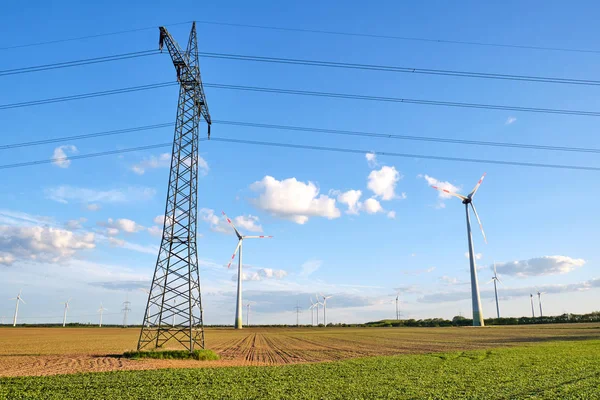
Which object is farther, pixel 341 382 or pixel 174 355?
pixel 174 355

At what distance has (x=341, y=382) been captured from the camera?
22.7 metres

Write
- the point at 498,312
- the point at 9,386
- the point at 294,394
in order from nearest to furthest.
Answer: the point at 294,394, the point at 9,386, the point at 498,312

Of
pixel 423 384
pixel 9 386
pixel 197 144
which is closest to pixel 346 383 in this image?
pixel 423 384

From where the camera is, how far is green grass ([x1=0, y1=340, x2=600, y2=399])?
1906 cm

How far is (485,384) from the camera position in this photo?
72.5ft

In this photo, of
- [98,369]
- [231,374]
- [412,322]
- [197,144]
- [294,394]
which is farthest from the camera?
[412,322]

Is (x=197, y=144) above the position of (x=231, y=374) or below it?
above

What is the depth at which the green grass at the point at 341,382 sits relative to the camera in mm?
19062

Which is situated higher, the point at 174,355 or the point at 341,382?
the point at 174,355

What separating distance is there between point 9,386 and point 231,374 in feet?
36.0

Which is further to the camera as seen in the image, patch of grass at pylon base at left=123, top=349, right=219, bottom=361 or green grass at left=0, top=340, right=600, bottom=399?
patch of grass at pylon base at left=123, top=349, right=219, bottom=361

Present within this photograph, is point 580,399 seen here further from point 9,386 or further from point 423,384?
point 9,386

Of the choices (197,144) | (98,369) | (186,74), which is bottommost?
(98,369)

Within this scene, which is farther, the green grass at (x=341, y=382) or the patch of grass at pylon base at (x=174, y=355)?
the patch of grass at pylon base at (x=174, y=355)
